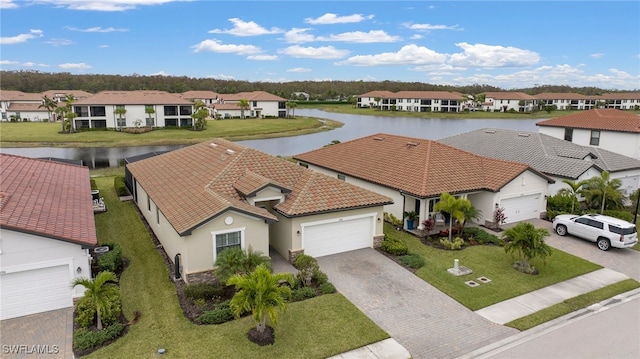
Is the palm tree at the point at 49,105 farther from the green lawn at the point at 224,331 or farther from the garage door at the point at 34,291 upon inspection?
the garage door at the point at 34,291

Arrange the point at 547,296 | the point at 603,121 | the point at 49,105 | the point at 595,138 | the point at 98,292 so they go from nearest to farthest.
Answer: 1. the point at 98,292
2. the point at 547,296
3. the point at 595,138
4. the point at 603,121
5. the point at 49,105

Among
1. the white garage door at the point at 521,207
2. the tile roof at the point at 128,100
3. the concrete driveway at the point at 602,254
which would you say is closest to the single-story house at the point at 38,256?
the concrete driveway at the point at 602,254

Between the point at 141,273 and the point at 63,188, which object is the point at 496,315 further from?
the point at 63,188

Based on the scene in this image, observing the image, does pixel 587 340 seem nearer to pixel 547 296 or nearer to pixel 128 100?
pixel 547 296

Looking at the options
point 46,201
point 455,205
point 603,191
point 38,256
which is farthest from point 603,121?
point 38,256

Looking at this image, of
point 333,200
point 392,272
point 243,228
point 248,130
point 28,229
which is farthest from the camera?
point 248,130

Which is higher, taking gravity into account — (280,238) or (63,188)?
(63,188)

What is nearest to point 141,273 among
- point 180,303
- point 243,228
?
point 180,303
